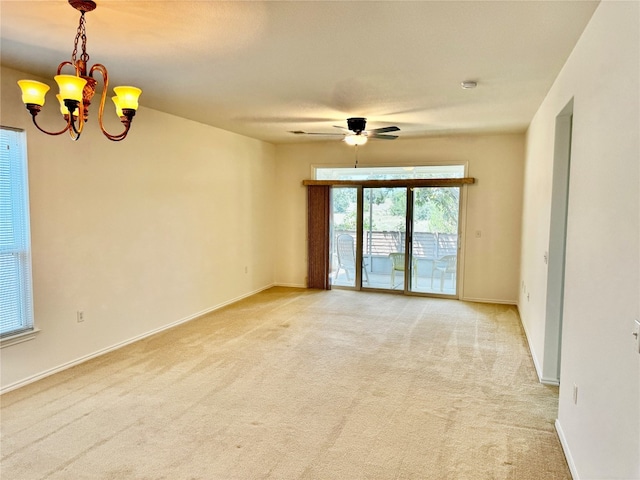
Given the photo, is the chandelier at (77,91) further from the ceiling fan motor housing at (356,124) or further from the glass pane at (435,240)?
the glass pane at (435,240)

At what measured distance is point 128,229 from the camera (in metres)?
4.35

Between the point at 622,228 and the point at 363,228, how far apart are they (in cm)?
541

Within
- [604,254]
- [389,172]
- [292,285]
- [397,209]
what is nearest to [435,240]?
[397,209]

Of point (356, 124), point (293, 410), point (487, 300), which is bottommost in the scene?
point (293, 410)

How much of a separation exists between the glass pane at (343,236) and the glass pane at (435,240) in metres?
1.03

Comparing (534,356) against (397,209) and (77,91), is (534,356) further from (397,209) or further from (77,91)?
(77,91)

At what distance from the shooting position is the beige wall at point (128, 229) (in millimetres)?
3480

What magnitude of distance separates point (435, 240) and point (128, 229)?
4484mm

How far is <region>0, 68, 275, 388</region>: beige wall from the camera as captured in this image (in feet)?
11.4

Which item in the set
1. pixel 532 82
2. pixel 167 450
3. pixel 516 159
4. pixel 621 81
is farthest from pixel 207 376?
pixel 516 159

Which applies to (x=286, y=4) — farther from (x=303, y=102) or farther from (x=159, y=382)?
(x=159, y=382)

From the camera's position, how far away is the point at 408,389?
3334 mm

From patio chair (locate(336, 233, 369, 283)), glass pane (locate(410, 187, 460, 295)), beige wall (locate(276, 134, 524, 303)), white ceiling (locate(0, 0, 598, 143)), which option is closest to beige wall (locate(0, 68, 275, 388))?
white ceiling (locate(0, 0, 598, 143))

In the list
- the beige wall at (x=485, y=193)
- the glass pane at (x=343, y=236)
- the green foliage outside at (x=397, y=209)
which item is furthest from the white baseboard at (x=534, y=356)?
the glass pane at (x=343, y=236)
